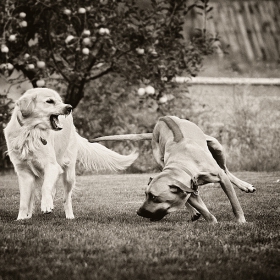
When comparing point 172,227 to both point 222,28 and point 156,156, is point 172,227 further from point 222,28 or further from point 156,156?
point 222,28

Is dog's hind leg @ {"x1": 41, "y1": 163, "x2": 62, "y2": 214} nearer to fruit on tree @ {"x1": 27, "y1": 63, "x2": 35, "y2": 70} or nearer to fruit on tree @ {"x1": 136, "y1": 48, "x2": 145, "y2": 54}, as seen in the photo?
fruit on tree @ {"x1": 27, "y1": 63, "x2": 35, "y2": 70}

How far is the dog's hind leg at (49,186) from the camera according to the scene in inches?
197

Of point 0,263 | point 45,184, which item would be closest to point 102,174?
point 45,184

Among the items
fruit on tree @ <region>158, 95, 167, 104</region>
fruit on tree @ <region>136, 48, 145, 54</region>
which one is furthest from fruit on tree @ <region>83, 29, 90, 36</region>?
fruit on tree @ <region>158, 95, 167, 104</region>

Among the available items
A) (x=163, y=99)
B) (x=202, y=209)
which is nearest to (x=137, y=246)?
(x=202, y=209)

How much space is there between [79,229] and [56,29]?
6.50m

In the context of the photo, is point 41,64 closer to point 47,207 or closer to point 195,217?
point 47,207

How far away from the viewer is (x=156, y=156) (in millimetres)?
5961

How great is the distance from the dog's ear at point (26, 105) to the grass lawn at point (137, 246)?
0.99 metres

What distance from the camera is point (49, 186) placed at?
5.21 metres

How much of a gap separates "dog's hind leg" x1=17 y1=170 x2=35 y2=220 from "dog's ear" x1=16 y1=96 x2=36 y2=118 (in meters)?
0.55

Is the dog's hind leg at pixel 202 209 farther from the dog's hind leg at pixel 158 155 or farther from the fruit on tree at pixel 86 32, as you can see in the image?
the fruit on tree at pixel 86 32

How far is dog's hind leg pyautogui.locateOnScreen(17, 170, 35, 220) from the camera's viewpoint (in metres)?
5.32

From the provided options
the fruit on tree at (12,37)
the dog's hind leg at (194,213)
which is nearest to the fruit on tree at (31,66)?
the fruit on tree at (12,37)
